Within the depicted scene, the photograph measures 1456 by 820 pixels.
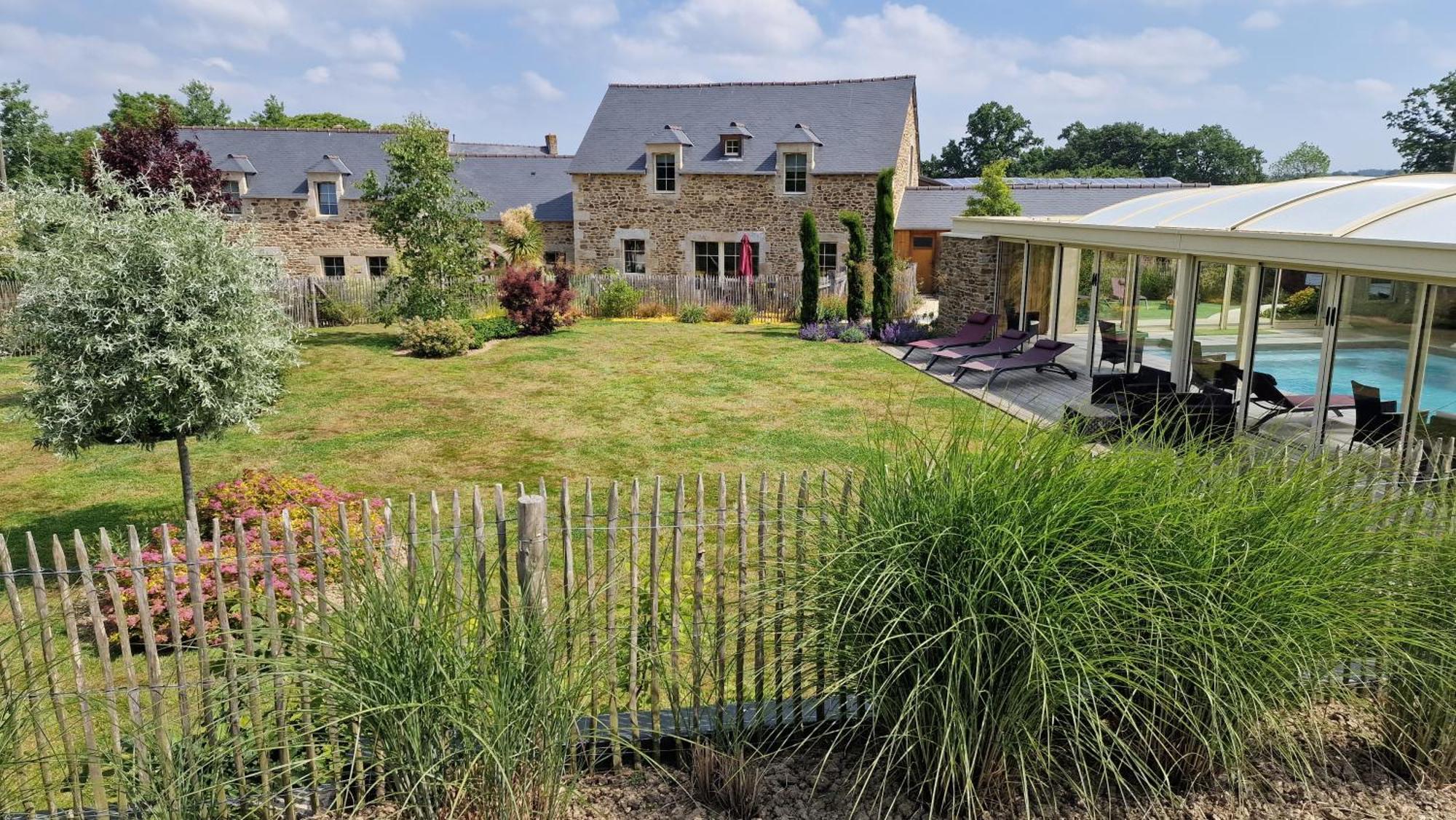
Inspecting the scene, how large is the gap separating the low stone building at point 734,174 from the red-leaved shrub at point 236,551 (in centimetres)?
1977

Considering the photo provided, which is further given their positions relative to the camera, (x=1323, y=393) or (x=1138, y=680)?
(x=1323, y=393)

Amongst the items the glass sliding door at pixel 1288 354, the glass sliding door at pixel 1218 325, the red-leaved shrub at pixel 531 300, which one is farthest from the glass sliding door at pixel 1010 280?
the red-leaved shrub at pixel 531 300

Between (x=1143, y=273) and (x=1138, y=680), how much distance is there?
11.4m

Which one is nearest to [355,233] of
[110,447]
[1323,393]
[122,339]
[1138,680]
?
[110,447]

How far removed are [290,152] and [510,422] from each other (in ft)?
72.2

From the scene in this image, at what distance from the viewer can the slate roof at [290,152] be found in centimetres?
2775

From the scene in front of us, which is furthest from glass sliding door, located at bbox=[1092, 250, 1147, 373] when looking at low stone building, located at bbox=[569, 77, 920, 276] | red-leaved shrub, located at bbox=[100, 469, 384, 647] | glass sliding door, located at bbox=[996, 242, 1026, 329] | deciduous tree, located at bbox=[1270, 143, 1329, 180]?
deciduous tree, located at bbox=[1270, 143, 1329, 180]

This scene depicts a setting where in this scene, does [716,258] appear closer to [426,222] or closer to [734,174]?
[734,174]

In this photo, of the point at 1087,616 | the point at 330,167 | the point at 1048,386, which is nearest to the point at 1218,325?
the point at 1048,386

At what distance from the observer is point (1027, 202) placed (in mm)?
30438

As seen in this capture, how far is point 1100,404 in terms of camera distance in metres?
11.7

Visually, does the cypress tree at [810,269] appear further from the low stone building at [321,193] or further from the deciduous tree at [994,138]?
the deciduous tree at [994,138]

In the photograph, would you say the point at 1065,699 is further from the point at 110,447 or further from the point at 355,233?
the point at 355,233

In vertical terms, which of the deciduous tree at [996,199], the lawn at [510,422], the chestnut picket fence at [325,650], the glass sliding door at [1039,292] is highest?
the deciduous tree at [996,199]
